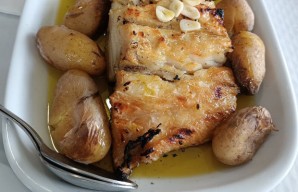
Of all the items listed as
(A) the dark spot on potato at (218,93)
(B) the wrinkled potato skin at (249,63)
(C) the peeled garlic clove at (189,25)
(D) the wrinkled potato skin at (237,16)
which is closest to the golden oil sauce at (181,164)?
(A) the dark spot on potato at (218,93)

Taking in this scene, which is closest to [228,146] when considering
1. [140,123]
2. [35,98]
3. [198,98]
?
[198,98]

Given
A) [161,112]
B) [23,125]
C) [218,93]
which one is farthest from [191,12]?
[23,125]

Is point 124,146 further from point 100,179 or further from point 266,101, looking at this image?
point 266,101

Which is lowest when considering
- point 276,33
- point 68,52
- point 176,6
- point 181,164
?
point 181,164

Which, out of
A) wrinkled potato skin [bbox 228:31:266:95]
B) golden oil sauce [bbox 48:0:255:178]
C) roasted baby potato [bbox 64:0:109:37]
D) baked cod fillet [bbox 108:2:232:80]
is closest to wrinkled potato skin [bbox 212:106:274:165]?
golden oil sauce [bbox 48:0:255:178]

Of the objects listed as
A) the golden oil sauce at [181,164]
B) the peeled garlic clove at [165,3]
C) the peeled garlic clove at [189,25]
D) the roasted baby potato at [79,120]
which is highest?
the peeled garlic clove at [165,3]

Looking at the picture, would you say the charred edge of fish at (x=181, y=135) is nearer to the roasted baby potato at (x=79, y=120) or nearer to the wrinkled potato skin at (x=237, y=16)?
the roasted baby potato at (x=79, y=120)

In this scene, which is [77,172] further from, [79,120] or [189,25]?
[189,25]
